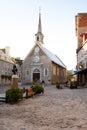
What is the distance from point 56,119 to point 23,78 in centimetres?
5571

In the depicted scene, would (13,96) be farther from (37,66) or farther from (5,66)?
(37,66)

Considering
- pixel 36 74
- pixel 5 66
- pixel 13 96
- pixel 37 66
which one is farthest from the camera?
pixel 37 66

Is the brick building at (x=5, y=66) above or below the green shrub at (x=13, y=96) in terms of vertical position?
above

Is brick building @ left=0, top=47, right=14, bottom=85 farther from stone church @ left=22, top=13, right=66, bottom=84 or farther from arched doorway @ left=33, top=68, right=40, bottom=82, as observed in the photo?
arched doorway @ left=33, top=68, right=40, bottom=82

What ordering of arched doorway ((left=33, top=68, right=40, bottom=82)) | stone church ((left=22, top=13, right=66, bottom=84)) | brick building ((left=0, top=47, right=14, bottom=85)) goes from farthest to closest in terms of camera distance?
arched doorway ((left=33, top=68, right=40, bottom=82)), stone church ((left=22, top=13, right=66, bottom=84)), brick building ((left=0, top=47, right=14, bottom=85))

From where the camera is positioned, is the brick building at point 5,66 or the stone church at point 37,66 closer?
the brick building at point 5,66

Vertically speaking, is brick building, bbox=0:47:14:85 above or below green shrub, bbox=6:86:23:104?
above

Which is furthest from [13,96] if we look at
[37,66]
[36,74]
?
[37,66]

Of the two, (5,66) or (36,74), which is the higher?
(5,66)

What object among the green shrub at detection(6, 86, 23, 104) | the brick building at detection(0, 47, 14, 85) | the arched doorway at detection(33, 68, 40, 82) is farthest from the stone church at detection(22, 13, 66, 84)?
the green shrub at detection(6, 86, 23, 104)

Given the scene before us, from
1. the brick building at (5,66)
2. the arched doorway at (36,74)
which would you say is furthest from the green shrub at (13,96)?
the arched doorway at (36,74)

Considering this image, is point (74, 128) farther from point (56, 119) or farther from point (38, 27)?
point (38, 27)

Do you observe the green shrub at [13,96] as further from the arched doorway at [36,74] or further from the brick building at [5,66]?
the arched doorway at [36,74]

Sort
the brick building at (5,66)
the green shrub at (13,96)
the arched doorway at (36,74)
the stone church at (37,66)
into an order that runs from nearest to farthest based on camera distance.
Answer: the green shrub at (13,96)
the brick building at (5,66)
the stone church at (37,66)
the arched doorway at (36,74)
